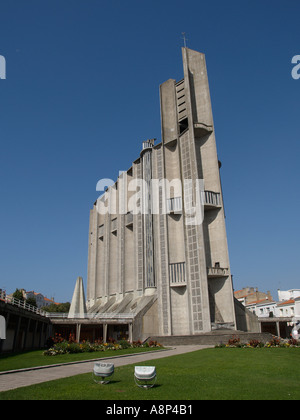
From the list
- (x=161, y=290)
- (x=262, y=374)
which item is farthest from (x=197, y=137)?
(x=262, y=374)

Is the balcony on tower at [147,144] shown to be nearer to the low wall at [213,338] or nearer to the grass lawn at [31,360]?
the low wall at [213,338]

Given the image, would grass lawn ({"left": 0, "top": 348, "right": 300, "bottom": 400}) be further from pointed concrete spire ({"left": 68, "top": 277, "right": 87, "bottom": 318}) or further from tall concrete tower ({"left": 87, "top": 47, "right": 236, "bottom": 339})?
pointed concrete spire ({"left": 68, "top": 277, "right": 87, "bottom": 318})

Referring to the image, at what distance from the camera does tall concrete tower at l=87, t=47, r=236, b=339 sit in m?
31.6

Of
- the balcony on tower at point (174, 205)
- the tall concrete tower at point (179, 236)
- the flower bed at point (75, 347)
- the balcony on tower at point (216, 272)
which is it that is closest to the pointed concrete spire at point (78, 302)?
the tall concrete tower at point (179, 236)

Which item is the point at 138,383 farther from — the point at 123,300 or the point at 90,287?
the point at 90,287

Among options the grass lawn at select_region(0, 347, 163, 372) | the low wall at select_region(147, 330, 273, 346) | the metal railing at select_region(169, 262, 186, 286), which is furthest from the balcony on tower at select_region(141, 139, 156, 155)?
the grass lawn at select_region(0, 347, 163, 372)

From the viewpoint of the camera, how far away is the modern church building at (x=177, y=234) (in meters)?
31.7

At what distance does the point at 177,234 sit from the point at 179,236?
33cm

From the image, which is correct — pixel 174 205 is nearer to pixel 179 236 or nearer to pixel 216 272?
pixel 179 236

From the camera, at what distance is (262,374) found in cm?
1058

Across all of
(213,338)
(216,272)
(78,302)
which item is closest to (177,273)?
(216,272)

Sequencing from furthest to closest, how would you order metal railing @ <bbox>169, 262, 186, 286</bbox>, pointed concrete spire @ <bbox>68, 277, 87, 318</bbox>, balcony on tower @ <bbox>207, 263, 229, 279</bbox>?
pointed concrete spire @ <bbox>68, 277, 87, 318</bbox>, metal railing @ <bbox>169, 262, 186, 286</bbox>, balcony on tower @ <bbox>207, 263, 229, 279</bbox>

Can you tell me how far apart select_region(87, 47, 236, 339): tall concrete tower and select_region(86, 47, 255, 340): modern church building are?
95mm

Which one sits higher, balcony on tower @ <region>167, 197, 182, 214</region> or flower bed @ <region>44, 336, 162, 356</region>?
balcony on tower @ <region>167, 197, 182, 214</region>
